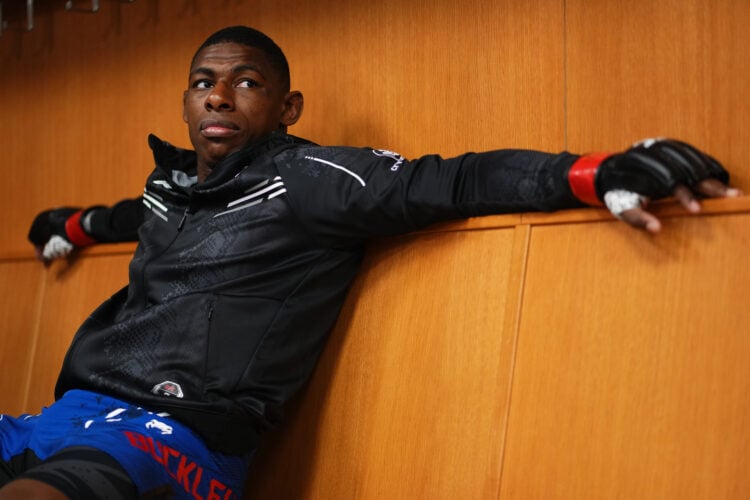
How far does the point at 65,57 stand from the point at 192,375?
5.13ft

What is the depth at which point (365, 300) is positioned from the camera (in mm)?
1699

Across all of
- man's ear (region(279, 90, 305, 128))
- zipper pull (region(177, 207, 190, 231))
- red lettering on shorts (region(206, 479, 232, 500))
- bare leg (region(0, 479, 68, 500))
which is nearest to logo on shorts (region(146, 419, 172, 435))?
red lettering on shorts (region(206, 479, 232, 500))

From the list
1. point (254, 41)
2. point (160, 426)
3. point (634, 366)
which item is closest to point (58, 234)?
point (254, 41)

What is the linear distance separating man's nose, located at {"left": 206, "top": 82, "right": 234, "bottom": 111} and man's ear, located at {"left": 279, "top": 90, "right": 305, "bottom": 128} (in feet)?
0.46

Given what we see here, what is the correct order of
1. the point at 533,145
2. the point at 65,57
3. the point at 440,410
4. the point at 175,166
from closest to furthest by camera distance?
the point at 440,410
the point at 533,145
the point at 175,166
the point at 65,57

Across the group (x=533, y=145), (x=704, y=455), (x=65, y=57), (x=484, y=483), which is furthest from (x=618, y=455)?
(x=65, y=57)

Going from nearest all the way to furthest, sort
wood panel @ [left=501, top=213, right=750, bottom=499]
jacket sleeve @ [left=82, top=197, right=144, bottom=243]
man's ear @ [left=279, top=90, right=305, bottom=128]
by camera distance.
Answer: wood panel @ [left=501, top=213, right=750, bottom=499]
man's ear @ [left=279, top=90, right=305, bottom=128]
jacket sleeve @ [left=82, top=197, right=144, bottom=243]

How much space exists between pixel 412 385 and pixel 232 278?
0.37 m

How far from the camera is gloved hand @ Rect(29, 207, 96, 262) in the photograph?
7.46 feet

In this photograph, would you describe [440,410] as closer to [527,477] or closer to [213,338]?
[527,477]

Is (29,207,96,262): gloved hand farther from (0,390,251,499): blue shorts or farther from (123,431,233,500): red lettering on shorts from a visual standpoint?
(123,431,233,500): red lettering on shorts

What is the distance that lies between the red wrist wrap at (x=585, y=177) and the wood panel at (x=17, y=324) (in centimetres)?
154

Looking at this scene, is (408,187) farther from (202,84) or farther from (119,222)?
(119,222)

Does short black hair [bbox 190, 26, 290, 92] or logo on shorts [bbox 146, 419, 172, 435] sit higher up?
short black hair [bbox 190, 26, 290, 92]
